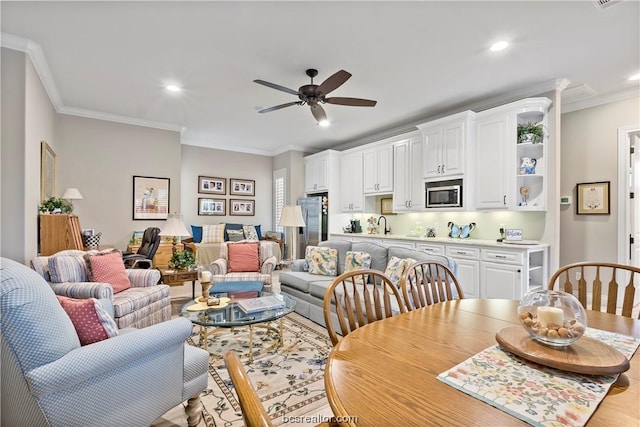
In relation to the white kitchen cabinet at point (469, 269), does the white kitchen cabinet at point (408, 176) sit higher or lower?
higher

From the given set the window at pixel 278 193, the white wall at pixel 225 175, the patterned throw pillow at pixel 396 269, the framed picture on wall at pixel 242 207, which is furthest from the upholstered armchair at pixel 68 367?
the window at pixel 278 193

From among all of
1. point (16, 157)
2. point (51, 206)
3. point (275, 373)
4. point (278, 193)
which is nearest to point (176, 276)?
point (51, 206)

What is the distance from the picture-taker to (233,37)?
278 cm

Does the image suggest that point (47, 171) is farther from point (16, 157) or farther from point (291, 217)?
point (291, 217)

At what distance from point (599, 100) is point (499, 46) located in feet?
7.37

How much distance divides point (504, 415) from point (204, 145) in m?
7.04

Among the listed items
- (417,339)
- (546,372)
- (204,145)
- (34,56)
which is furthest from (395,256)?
(204,145)

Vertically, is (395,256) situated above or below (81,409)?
above

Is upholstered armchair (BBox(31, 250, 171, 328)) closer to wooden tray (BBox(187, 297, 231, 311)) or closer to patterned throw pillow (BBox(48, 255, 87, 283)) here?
patterned throw pillow (BBox(48, 255, 87, 283))

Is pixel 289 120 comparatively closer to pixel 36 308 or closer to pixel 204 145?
pixel 204 145

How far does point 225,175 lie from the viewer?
709 centimetres

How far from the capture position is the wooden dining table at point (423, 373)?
723 millimetres

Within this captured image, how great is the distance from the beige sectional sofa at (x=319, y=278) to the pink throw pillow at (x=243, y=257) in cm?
50

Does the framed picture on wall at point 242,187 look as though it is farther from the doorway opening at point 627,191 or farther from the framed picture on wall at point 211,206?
the doorway opening at point 627,191
